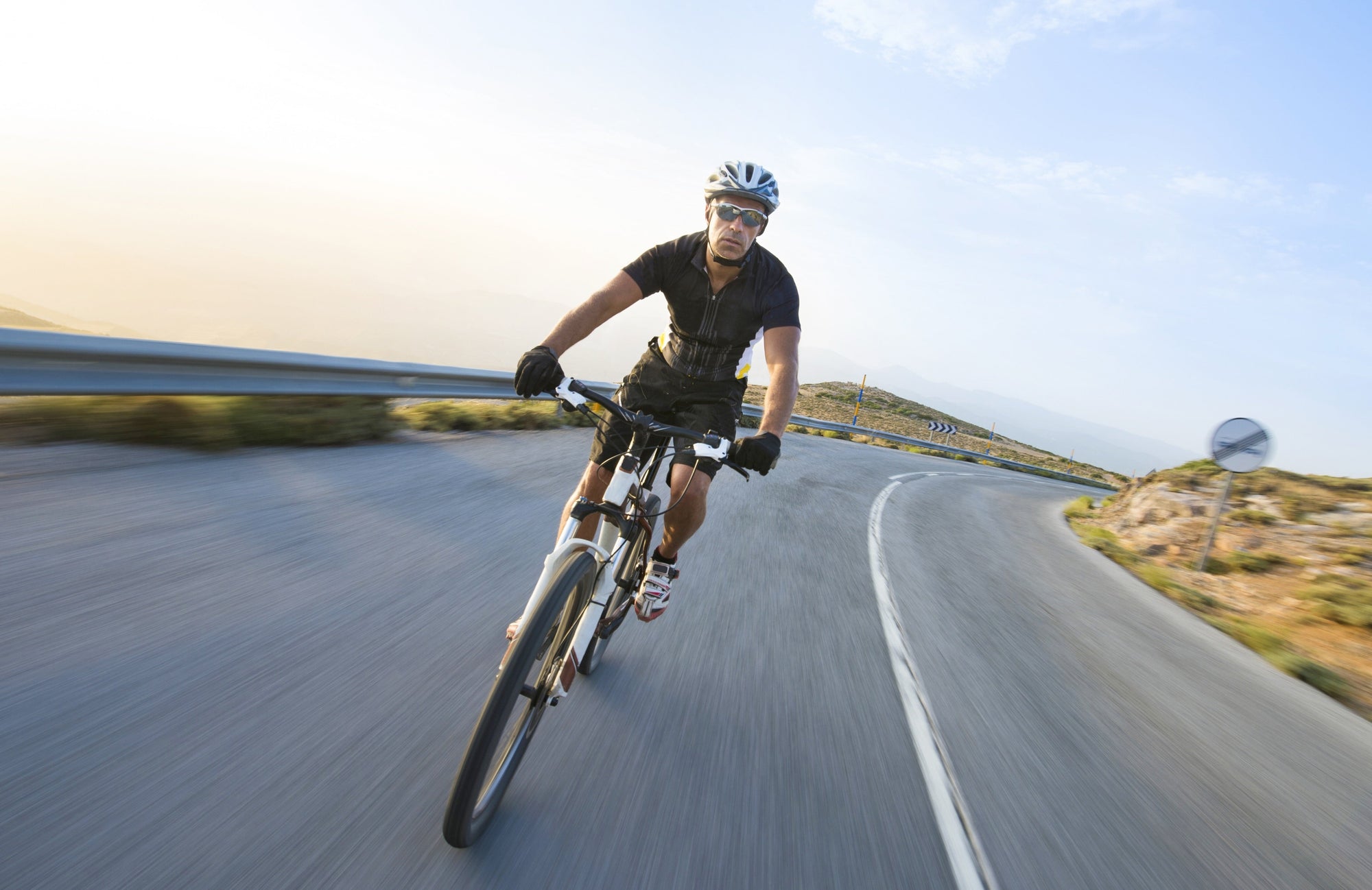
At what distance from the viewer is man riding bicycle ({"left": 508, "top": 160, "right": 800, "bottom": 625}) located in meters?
3.25

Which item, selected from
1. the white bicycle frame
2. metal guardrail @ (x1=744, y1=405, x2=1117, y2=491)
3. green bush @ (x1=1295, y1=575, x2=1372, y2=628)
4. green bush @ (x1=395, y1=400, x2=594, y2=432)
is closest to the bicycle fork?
the white bicycle frame

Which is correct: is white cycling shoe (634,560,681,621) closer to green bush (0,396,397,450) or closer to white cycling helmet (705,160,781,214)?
white cycling helmet (705,160,781,214)

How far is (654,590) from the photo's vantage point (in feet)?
11.0

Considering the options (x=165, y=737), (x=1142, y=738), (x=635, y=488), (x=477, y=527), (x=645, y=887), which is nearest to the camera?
(x=645, y=887)

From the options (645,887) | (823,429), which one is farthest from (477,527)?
(823,429)

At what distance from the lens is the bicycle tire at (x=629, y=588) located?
2939mm

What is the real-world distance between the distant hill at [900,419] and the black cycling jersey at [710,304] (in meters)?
26.9

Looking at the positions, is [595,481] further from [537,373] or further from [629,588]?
[537,373]

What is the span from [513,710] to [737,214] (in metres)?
2.28

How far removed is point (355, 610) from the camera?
342cm

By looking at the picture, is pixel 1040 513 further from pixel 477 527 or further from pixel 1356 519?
pixel 477 527

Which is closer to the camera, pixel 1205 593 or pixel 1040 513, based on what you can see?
pixel 1205 593

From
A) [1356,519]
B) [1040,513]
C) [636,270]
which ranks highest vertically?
[636,270]

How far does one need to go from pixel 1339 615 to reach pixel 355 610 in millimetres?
9092
